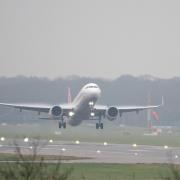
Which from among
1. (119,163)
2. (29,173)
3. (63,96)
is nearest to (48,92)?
(63,96)

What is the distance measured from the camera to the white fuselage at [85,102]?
66.0m

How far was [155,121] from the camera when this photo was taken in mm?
111750

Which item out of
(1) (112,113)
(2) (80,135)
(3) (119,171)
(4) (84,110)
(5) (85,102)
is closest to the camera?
(3) (119,171)

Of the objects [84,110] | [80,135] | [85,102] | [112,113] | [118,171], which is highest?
[85,102]

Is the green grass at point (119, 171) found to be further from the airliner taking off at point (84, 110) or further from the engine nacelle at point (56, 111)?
the engine nacelle at point (56, 111)

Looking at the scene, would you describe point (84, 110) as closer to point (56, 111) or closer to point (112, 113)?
point (56, 111)

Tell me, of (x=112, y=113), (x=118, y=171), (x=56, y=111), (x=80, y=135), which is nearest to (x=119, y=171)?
(x=118, y=171)

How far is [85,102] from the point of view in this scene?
66250 mm

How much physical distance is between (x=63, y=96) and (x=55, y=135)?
3825 cm

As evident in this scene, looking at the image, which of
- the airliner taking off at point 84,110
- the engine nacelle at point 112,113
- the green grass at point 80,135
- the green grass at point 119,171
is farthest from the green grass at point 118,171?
the engine nacelle at point 112,113

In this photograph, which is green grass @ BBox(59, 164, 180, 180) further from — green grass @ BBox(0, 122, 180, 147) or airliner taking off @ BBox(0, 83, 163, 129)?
airliner taking off @ BBox(0, 83, 163, 129)

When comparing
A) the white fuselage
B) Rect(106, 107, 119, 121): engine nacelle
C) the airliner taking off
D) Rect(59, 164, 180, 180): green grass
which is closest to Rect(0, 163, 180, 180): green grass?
Rect(59, 164, 180, 180): green grass

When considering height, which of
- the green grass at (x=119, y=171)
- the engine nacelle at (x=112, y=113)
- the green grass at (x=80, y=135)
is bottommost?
the green grass at (x=119, y=171)

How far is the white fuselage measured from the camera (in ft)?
217
